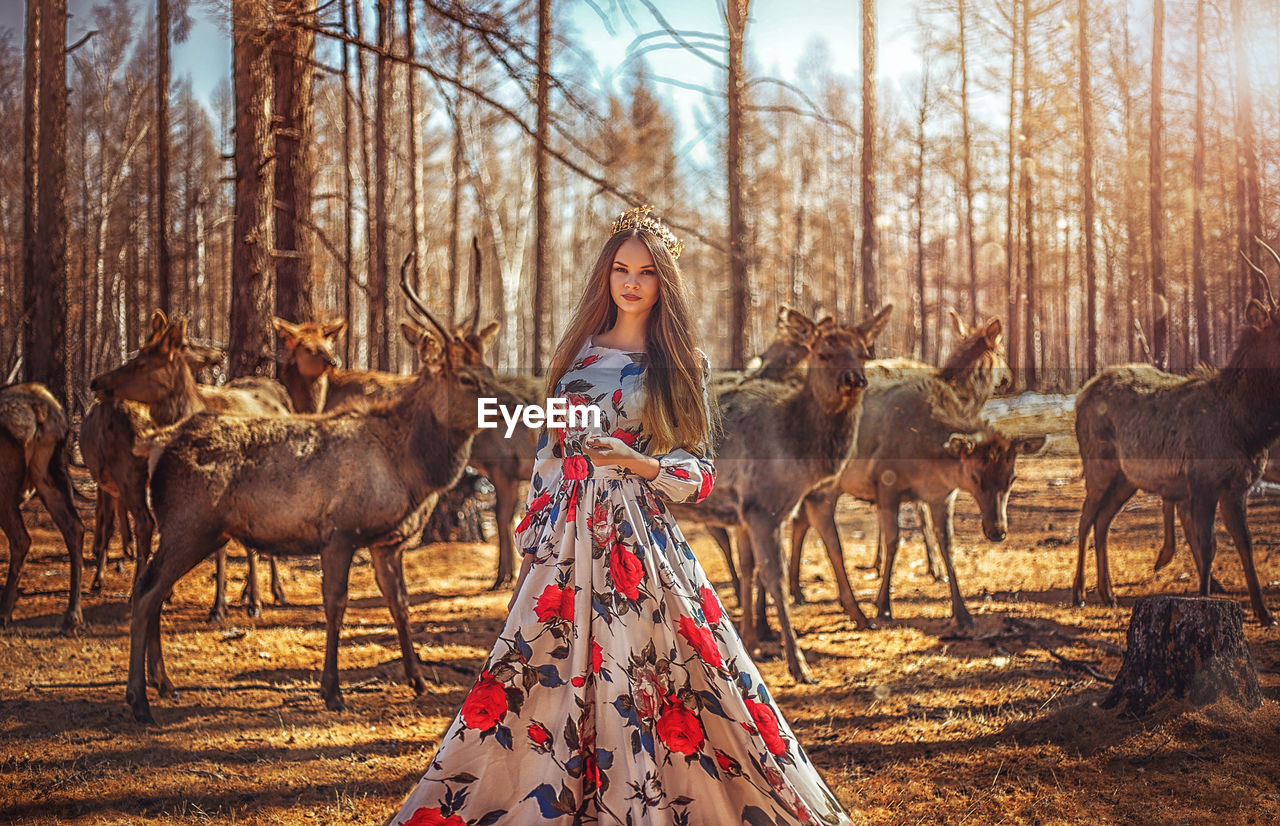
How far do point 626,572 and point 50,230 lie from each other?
31.2 ft

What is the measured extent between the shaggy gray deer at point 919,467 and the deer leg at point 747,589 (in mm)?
866

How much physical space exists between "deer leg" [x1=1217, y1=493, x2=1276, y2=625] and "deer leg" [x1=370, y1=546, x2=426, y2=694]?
229 inches

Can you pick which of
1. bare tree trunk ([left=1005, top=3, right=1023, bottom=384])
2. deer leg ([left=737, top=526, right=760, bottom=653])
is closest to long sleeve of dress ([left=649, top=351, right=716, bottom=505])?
deer leg ([left=737, top=526, right=760, bottom=653])

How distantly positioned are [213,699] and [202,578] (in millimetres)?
3432

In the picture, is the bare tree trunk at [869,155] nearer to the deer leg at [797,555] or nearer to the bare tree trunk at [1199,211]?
the deer leg at [797,555]

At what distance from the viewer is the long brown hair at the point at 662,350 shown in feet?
10.2

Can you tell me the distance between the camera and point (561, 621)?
9.82 ft

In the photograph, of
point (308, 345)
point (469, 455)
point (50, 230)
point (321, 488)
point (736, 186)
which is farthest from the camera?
point (50, 230)

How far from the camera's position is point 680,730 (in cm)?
290

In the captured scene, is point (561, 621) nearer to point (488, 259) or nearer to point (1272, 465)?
point (1272, 465)

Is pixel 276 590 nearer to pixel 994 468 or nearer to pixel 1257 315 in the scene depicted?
pixel 994 468

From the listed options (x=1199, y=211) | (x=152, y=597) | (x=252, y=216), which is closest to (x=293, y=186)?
(x=252, y=216)

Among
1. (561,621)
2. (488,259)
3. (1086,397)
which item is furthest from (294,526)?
(488,259)

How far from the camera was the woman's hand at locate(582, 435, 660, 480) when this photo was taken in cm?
283
